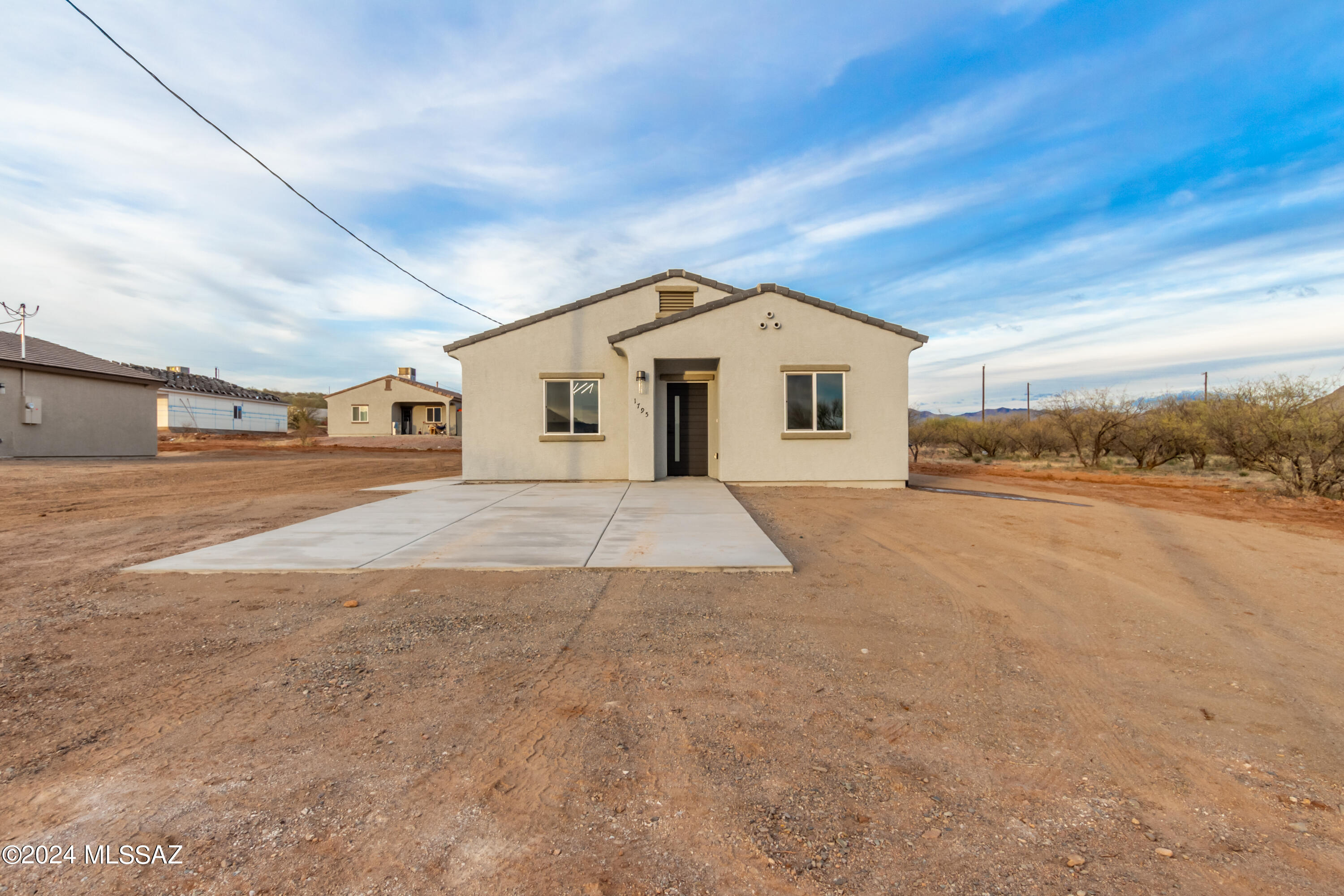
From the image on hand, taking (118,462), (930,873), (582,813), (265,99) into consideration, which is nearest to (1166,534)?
(930,873)

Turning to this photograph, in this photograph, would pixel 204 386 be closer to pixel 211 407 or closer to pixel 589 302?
pixel 211 407

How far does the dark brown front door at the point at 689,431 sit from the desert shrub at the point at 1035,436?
16460 mm

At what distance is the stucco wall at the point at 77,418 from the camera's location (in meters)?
18.5

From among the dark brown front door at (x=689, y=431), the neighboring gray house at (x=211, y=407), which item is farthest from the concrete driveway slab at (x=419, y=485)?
the neighboring gray house at (x=211, y=407)

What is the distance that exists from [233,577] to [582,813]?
4.31 metres

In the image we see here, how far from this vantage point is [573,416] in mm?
12523

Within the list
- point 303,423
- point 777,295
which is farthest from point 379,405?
point 777,295

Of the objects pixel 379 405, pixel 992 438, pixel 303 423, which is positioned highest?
pixel 379 405

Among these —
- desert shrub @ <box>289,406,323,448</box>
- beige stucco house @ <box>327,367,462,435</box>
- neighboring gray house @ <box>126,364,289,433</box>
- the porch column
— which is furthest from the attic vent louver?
neighboring gray house @ <box>126,364,289,433</box>

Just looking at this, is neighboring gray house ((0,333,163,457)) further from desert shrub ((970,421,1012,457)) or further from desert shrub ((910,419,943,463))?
desert shrub ((970,421,1012,457))

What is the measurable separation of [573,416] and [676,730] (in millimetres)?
10330

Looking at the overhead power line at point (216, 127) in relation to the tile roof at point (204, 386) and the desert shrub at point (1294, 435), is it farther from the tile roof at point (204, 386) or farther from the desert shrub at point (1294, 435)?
the tile roof at point (204, 386)

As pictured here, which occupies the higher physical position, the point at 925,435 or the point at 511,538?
the point at 925,435

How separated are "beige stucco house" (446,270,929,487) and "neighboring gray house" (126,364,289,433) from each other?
30436 millimetres
